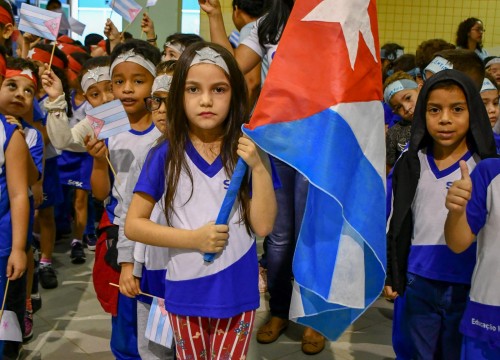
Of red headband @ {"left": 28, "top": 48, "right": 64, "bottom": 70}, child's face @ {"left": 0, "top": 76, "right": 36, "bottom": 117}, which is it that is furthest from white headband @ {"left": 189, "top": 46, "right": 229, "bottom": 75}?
red headband @ {"left": 28, "top": 48, "right": 64, "bottom": 70}

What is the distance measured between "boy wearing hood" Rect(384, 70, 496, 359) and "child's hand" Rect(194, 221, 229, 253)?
0.91 m

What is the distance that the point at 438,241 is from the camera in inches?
94.2

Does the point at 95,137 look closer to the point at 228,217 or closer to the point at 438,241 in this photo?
the point at 228,217

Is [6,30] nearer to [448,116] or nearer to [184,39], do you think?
[184,39]

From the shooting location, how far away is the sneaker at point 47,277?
4.36 metres

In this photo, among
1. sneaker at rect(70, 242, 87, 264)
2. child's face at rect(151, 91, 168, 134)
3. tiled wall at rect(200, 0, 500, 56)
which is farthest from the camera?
tiled wall at rect(200, 0, 500, 56)

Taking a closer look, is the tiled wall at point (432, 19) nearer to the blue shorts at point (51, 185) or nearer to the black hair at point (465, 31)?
the black hair at point (465, 31)

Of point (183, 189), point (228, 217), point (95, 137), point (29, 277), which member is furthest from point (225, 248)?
point (29, 277)

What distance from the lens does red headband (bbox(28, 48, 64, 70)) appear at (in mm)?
5031

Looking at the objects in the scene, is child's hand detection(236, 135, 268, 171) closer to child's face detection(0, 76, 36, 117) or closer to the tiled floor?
the tiled floor

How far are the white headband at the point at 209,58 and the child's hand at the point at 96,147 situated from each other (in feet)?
2.37

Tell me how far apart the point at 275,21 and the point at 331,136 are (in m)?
1.49

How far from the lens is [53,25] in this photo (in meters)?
3.68

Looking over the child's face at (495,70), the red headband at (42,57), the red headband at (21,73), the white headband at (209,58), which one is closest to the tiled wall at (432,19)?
the child's face at (495,70)
